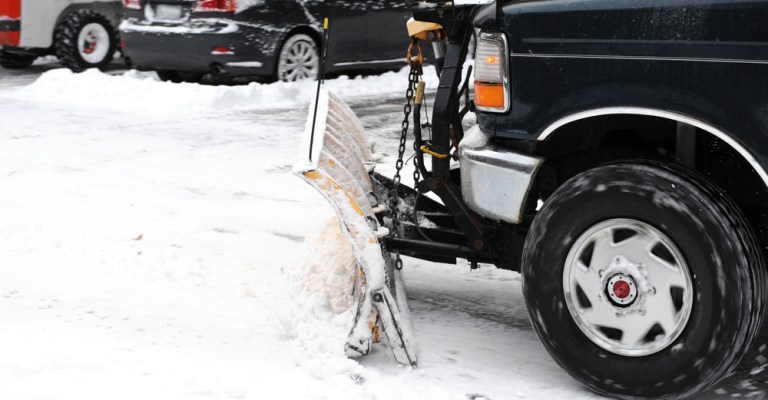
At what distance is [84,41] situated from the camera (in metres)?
13.3

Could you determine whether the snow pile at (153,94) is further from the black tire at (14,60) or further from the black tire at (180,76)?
the black tire at (14,60)

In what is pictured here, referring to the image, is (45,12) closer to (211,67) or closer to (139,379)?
(211,67)

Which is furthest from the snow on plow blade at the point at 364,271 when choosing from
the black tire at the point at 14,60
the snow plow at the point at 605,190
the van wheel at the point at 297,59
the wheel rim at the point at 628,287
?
the black tire at the point at 14,60

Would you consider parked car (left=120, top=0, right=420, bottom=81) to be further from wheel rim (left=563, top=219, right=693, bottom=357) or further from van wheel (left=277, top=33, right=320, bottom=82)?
wheel rim (left=563, top=219, right=693, bottom=357)

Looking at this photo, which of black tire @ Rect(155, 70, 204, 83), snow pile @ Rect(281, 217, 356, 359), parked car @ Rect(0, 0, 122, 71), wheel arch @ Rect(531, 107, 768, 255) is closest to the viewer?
wheel arch @ Rect(531, 107, 768, 255)

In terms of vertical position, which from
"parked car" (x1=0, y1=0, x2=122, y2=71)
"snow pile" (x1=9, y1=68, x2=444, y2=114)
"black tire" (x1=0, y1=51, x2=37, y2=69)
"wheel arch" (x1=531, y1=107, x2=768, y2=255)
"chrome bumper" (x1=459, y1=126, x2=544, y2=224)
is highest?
"wheel arch" (x1=531, y1=107, x2=768, y2=255)

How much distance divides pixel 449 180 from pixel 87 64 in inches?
398

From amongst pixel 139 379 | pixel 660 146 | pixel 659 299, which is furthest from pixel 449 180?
pixel 139 379

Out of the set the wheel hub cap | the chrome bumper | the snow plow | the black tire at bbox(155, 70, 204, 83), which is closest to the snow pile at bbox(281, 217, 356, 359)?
the snow plow

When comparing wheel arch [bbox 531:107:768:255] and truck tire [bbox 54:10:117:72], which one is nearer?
wheel arch [bbox 531:107:768:255]

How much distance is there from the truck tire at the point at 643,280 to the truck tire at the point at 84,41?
1061 cm

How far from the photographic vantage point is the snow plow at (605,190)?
3.30 m

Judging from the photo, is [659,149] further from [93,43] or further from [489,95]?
[93,43]

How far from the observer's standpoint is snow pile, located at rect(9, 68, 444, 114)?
10156 millimetres
